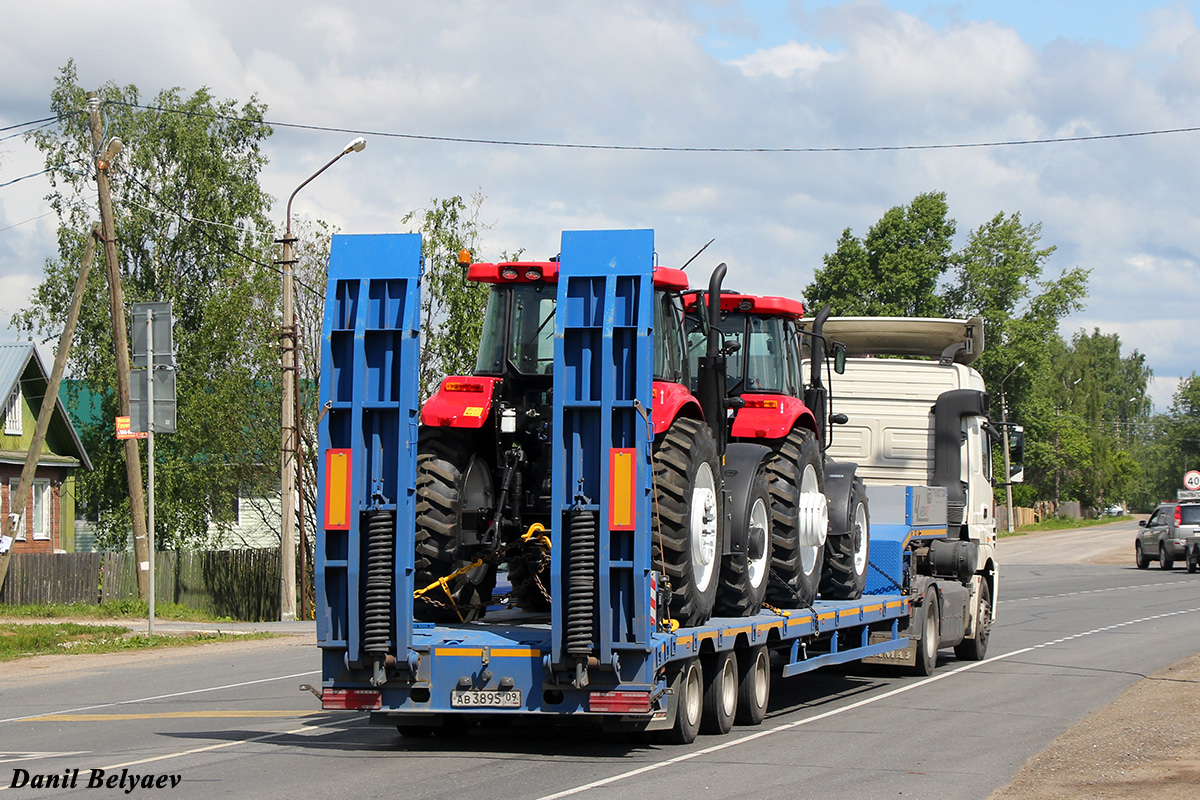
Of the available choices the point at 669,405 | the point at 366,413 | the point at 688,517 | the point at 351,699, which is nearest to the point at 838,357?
the point at 669,405

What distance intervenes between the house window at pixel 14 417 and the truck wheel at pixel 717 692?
3378 centimetres

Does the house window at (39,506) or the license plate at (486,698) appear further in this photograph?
the house window at (39,506)

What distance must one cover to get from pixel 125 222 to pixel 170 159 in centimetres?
255

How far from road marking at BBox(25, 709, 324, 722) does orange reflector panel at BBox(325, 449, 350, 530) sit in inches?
141

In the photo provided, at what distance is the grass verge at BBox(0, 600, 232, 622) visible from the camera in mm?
28453

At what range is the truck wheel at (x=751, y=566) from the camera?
1116 centimetres

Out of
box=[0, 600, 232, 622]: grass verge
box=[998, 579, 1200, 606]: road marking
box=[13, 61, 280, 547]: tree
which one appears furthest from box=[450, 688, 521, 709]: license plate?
box=[13, 61, 280, 547]: tree

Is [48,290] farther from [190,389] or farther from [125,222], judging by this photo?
[190,389]

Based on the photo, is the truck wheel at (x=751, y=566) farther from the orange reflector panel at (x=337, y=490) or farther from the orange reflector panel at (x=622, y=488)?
the orange reflector panel at (x=337, y=490)

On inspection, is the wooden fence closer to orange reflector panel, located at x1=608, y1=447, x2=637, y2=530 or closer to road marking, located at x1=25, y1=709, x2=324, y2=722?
road marking, located at x1=25, y1=709, x2=324, y2=722

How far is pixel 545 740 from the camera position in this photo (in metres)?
10.8

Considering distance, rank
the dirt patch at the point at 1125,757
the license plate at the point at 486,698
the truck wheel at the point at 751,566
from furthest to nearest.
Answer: the truck wheel at the point at 751,566, the license plate at the point at 486,698, the dirt patch at the point at 1125,757

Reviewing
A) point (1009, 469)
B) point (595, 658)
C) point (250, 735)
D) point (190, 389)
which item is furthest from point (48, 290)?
point (595, 658)

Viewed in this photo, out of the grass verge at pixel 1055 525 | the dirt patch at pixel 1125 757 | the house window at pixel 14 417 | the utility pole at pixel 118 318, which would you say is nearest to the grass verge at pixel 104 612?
the utility pole at pixel 118 318
